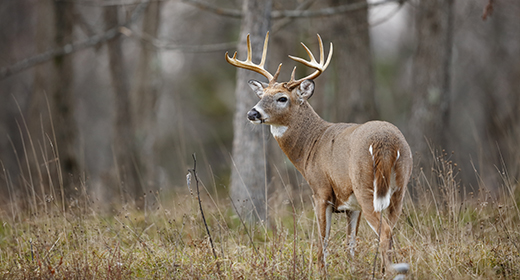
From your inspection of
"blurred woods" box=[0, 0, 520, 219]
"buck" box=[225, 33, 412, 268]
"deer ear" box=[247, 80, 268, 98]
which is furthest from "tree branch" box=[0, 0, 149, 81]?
"buck" box=[225, 33, 412, 268]

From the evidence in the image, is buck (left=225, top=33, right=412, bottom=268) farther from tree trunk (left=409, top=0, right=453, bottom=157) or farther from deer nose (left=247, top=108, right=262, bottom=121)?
tree trunk (left=409, top=0, right=453, bottom=157)

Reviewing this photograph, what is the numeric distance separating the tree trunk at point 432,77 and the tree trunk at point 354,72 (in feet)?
4.28

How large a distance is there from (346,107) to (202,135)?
14904 mm

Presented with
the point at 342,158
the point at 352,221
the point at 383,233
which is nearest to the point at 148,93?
the point at 352,221

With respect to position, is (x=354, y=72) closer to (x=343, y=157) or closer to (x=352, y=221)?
(x=352, y=221)

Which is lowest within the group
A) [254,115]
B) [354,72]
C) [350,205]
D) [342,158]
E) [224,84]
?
[224,84]

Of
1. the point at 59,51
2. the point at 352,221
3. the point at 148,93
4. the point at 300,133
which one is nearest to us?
the point at 352,221

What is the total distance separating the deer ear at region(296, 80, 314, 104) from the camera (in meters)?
4.99

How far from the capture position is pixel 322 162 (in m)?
4.53

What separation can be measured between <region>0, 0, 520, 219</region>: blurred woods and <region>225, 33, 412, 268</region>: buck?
408 mm

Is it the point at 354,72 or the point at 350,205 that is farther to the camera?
the point at 354,72

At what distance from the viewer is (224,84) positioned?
71.3ft

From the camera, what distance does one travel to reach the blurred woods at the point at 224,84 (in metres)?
6.55

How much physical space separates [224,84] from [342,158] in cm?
1786
